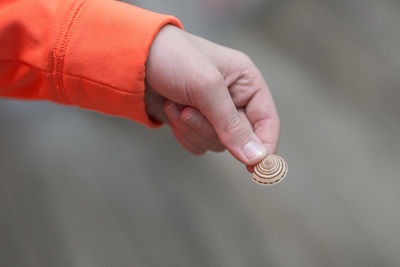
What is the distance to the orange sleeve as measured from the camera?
0.49 m

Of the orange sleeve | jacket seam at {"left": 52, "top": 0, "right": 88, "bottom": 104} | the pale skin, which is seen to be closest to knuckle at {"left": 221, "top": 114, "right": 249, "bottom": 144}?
the pale skin

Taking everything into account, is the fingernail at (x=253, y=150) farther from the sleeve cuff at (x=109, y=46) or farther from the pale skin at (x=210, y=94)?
the sleeve cuff at (x=109, y=46)

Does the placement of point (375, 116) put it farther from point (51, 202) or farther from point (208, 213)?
point (51, 202)

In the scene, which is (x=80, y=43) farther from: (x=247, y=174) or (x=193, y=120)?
(x=247, y=174)

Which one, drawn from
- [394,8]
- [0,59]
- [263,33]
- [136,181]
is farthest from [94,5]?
[394,8]

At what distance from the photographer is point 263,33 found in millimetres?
1026

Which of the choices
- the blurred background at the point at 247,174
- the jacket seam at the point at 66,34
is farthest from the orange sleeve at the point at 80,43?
the blurred background at the point at 247,174

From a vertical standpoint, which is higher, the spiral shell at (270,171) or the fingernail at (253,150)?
the fingernail at (253,150)

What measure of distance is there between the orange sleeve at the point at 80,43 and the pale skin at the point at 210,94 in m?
0.03

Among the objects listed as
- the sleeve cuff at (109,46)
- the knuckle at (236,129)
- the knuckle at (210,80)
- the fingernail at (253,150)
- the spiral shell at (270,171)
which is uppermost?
the sleeve cuff at (109,46)

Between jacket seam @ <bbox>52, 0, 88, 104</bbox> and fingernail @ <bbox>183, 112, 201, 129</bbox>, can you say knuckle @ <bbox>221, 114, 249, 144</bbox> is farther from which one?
jacket seam @ <bbox>52, 0, 88, 104</bbox>

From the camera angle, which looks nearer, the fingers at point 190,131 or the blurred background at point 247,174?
the fingers at point 190,131

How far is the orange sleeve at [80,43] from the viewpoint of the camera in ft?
1.61

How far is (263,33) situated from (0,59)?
68 centimetres
